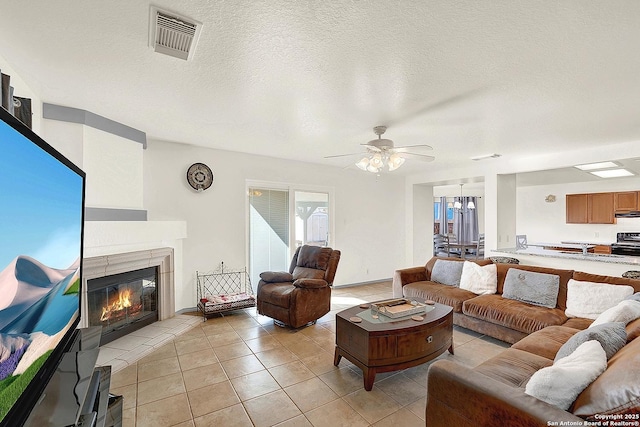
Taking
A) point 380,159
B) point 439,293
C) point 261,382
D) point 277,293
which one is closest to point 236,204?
point 277,293

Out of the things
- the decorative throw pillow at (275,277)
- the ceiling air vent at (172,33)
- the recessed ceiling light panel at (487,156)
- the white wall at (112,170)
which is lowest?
the decorative throw pillow at (275,277)

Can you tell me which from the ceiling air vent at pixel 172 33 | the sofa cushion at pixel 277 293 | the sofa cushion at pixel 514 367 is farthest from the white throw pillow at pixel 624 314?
the ceiling air vent at pixel 172 33

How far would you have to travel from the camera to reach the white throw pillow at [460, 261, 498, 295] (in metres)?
3.54

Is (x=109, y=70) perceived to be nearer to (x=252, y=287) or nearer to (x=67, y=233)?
(x=67, y=233)

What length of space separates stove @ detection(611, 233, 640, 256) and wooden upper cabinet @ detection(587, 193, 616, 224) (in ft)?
1.18

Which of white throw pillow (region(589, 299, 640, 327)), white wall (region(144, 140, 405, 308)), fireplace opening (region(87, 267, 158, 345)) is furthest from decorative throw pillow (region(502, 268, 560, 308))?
fireplace opening (region(87, 267, 158, 345))

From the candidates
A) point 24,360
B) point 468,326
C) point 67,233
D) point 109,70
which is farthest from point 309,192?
point 24,360

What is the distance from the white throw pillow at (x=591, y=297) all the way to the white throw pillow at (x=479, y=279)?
0.78 metres

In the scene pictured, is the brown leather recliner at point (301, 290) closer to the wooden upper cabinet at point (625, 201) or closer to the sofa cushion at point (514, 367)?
the sofa cushion at point (514, 367)

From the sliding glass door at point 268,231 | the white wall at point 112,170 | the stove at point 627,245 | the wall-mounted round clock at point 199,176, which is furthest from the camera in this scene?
the stove at point 627,245

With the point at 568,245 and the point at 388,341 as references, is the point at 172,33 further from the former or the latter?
the point at 568,245

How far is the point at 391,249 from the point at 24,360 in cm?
612

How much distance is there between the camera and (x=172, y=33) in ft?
5.20

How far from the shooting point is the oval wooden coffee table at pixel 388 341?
2299mm
